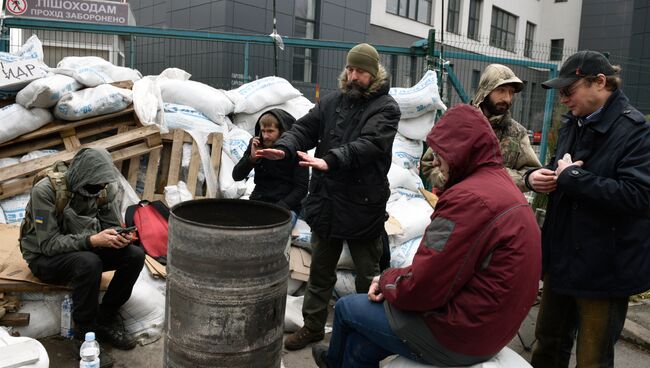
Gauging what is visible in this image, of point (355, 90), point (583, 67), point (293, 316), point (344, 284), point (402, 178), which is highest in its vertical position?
point (583, 67)

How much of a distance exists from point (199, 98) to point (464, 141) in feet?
12.3

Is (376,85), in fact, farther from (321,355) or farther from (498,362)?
(498,362)

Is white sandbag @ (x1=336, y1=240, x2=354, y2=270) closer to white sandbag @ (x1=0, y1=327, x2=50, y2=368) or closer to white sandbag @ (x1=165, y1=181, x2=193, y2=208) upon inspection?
white sandbag @ (x1=165, y1=181, x2=193, y2=208)

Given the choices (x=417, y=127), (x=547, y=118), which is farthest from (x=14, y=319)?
(x=547, y=118)

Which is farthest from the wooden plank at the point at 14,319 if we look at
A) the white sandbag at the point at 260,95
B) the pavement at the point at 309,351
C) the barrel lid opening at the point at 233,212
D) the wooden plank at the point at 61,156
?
the white sandbag at the point at 260,95

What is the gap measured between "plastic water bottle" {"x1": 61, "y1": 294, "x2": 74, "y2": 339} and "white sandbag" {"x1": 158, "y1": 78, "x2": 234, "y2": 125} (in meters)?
2.46

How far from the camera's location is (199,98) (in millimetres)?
5352

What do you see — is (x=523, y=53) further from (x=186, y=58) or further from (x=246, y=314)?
(x=246, y=314)

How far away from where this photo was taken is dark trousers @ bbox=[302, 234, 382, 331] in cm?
338

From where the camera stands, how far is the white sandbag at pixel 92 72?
481 cm

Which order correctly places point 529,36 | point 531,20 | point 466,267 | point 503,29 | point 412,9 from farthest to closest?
point 529,36
point 531,20
point 503,29
point 412,9
point 466,267

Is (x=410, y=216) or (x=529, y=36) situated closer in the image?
(x=410, y=216)

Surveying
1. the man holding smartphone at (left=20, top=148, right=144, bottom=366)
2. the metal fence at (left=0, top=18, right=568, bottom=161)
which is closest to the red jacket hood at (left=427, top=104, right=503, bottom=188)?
the man holding smartphone at (left=20, top=148, right=144, bottom=366)

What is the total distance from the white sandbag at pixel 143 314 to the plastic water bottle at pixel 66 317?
305 millimetres
